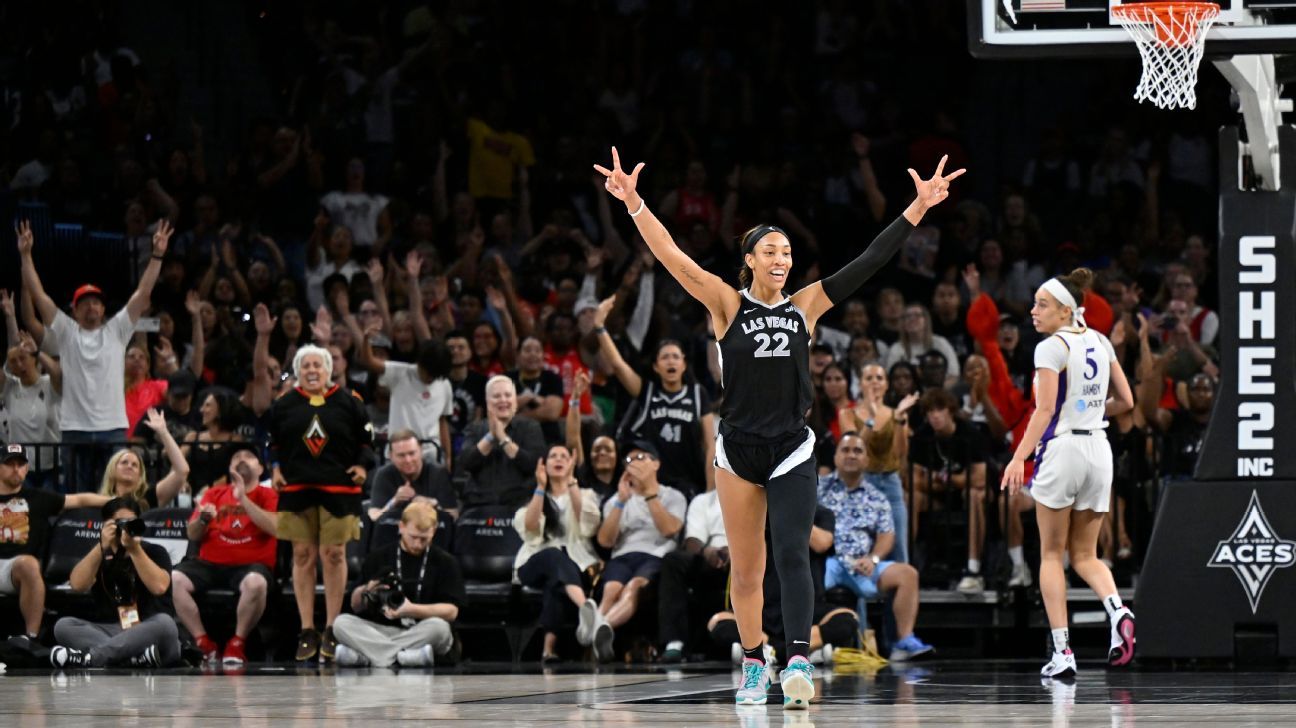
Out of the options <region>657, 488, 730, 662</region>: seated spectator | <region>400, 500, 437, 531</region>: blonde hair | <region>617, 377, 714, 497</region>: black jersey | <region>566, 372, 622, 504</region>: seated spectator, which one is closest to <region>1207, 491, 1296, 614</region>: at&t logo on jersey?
<region>657, 488, 730, 662</region>: seated spectator

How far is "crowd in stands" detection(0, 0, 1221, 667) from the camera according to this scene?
13445 millimetres

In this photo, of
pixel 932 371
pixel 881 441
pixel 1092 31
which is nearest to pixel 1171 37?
pixel 1092 31

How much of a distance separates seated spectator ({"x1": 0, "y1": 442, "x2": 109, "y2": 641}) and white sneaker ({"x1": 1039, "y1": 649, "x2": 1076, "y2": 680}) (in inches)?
281

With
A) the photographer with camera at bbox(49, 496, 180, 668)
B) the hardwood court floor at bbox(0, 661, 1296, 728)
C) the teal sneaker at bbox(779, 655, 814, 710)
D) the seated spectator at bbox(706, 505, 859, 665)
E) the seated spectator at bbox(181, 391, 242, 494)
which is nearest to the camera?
the hardwood court floor at bbox(0, 661, 1296, 728)

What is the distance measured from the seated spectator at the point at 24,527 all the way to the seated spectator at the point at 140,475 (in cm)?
18

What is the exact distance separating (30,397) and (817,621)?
22.6 feet

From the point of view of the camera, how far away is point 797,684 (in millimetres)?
8383

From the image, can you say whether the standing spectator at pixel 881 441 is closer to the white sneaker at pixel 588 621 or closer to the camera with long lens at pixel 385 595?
the white sneaker at pixel 588 621

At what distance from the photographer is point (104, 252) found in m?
18.2

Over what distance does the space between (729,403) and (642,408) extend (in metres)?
5.53

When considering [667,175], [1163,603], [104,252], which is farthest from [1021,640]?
[104,252]

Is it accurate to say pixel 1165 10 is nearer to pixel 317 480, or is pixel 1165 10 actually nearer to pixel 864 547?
pixel 864 547

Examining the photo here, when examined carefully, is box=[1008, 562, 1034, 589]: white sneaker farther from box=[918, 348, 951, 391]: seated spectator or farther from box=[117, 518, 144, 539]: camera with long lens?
box=[117, 518, 144, 539]: camera with long lens

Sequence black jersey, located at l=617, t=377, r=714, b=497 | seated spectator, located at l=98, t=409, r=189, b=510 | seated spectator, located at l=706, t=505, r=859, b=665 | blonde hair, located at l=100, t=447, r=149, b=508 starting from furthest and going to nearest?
blonde hair, located at l=100, t=447, r=149, b=508
seated spectator, located at l=98, t=409, r=189, b=510
black jersey, located at l=617, t=377, r=714, b=497
seated spectator, located at l=706, t=505, r=859, b=665
